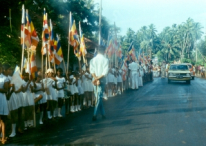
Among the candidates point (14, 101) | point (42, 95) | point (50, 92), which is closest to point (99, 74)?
point (50, 92)

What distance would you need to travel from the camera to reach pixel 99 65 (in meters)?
10.0

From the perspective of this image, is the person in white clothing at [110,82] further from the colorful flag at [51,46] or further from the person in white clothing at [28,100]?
the person in white clothing at [28,100]

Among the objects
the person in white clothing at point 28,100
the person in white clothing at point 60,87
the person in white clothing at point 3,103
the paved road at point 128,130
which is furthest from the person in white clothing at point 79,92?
the person in white clothing at point 3,103

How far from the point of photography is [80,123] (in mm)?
9484

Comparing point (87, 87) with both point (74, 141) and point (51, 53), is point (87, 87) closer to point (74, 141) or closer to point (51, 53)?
point (51, 53)

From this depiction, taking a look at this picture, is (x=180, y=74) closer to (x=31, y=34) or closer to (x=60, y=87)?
(x=60, y=87)

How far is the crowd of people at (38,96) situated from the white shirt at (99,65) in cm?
118

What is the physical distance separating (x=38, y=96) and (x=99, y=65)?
198cm

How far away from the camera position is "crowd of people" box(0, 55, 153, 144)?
7.55 m

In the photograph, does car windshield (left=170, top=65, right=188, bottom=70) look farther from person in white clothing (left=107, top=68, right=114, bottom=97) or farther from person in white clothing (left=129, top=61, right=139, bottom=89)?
person in white clothing (left=107, top=68, right=114, bottom=97)

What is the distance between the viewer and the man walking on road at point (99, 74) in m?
9.84

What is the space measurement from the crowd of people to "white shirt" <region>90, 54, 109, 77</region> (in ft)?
3.89

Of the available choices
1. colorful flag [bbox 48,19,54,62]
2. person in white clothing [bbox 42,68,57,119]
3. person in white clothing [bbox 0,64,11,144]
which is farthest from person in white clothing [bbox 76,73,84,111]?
person in white clothing [bbox 0,64,11,144]

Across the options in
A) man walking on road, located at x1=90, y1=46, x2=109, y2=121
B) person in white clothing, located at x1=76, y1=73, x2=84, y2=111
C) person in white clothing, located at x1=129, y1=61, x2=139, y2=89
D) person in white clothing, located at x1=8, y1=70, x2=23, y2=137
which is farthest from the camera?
person in white clothing, located at x1=129, y1=61, x2=139, y2=89
